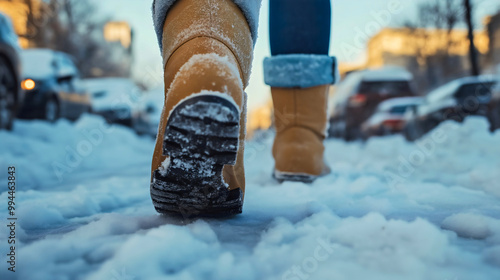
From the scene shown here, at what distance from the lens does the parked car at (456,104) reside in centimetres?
520

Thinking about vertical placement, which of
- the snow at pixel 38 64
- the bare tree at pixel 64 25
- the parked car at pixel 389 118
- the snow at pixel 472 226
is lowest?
the parked car at pixel 389 118

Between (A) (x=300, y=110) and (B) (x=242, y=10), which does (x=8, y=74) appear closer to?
(A) (x=300, y=110)

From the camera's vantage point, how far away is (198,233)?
803 mm

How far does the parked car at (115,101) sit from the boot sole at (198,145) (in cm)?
861

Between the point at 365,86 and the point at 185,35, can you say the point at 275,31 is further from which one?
the point at 365,86

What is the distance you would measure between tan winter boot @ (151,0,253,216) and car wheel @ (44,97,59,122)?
200 inches

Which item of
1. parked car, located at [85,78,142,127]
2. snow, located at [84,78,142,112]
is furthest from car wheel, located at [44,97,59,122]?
snow, located at [84,78,142,112]

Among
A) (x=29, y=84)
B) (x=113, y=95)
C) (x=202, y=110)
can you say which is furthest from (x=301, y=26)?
(x=113, y=95)

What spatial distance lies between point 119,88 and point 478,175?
10.9 metres

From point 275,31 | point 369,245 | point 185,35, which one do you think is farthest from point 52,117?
point 369,245

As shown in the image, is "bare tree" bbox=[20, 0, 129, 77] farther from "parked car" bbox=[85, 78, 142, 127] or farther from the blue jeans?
the blue jeans

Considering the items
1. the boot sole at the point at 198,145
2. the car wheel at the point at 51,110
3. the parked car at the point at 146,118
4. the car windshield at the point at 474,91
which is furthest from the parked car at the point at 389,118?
the boot sole at the point at 198,145

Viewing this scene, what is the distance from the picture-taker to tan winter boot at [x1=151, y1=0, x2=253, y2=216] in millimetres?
788

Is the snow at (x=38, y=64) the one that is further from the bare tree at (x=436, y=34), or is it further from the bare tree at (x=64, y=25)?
the bare tree at (x=436, y=34)
